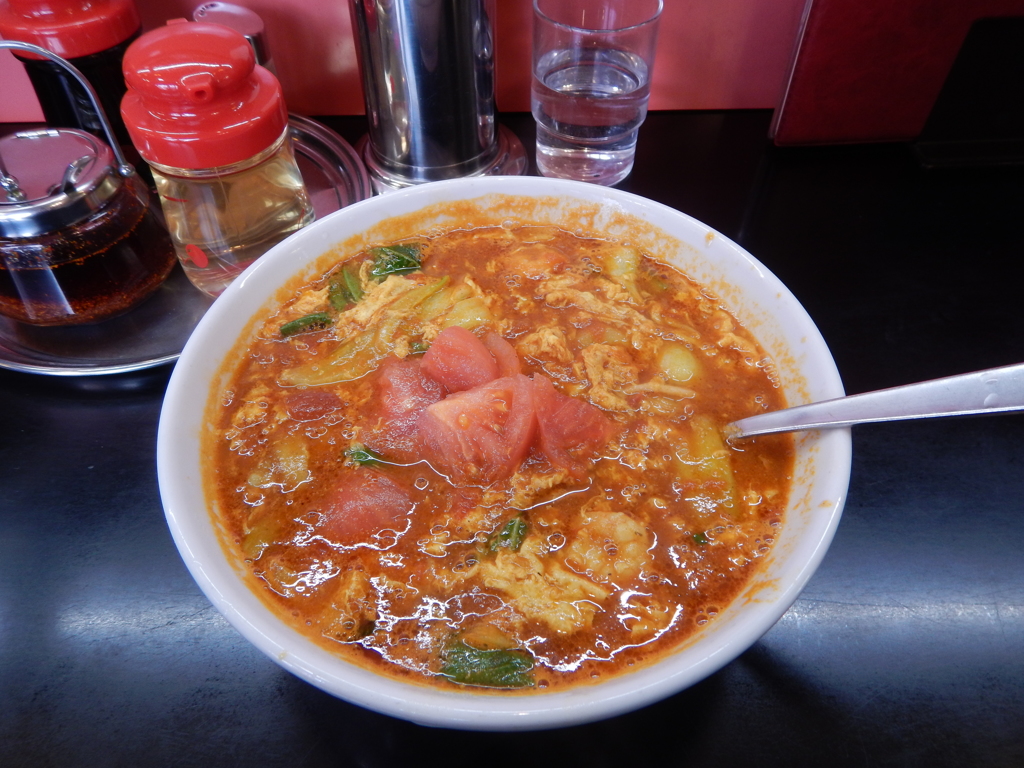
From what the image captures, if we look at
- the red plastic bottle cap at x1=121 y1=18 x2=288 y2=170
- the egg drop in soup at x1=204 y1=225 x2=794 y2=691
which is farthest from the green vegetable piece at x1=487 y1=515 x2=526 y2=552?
the red plastic bottle cap at x1=121 y1=18 x2=288 y2=170

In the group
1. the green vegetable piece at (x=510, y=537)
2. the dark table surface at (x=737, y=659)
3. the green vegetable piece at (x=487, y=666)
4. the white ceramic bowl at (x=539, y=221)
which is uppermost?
the white ceramic bowl at (x=539, y=221)

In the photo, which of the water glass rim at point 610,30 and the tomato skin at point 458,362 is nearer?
the tomato skin at point 458,362

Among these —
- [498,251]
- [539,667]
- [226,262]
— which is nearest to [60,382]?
[226,262]

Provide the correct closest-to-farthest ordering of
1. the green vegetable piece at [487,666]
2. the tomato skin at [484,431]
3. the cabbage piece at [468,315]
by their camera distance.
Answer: the green vegetable piece at [487,666] → the tomato skin at [484,431] → the cabbage piece at [468,315]

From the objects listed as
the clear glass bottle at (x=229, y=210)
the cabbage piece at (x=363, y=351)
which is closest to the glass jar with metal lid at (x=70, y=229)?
the clear glass bottle at (x=229, y=210)

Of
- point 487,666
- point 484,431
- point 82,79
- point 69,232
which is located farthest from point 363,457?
point 82,79

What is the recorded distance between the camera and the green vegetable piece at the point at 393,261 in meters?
1.84

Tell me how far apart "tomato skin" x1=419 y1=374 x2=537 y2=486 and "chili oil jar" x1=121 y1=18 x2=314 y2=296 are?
843 millimetres

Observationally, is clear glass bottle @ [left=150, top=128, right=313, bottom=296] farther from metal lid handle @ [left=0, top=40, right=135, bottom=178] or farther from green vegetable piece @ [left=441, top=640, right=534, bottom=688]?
green vegetable piece @ [left=441, top=640, right=534, bottom=688]

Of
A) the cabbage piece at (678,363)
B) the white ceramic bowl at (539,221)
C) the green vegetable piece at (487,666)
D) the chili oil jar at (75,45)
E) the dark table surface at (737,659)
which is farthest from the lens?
the chili oil jar at (75,45)

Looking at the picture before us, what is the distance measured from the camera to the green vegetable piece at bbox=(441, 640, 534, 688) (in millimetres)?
1155

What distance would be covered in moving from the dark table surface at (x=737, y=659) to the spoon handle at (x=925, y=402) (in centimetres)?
46

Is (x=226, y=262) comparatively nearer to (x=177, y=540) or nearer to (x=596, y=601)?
(x=177, y=540)

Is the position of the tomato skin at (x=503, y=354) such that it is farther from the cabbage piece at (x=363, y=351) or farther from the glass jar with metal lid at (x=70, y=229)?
the glass jar with metal lid at (x=70, y=229)
